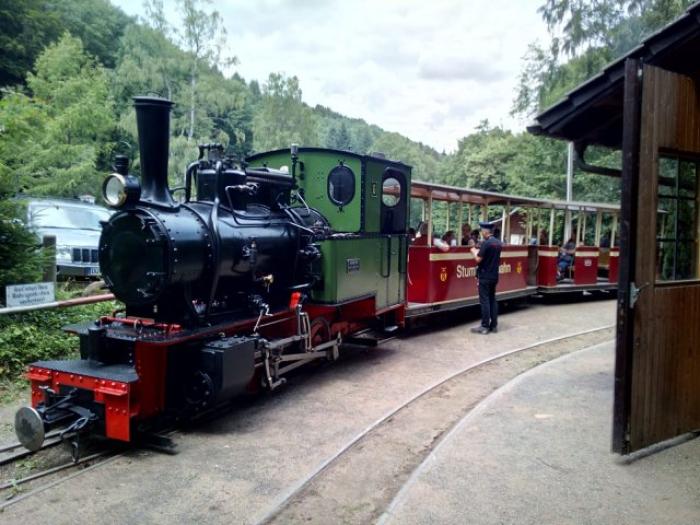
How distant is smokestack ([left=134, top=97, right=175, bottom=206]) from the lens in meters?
4.80

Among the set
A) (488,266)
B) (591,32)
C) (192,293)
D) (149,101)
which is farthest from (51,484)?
(591,32)

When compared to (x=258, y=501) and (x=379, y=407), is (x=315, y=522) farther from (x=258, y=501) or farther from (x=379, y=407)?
(x=379, y=407)

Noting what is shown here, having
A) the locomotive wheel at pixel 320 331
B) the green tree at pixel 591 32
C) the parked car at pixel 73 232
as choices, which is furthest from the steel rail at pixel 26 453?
the green tree at pixel 591 32

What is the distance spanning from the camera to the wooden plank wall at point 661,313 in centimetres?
414

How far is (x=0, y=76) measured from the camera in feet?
91.3

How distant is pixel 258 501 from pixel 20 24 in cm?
3256

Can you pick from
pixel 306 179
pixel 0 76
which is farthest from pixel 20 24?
pixel 306 179

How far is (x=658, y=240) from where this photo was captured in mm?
4605

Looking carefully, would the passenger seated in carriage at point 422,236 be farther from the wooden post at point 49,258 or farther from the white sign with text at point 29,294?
the white sign with text at point 29,294

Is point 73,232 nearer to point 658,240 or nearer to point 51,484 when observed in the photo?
point 51,484

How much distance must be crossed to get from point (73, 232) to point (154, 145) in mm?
7025

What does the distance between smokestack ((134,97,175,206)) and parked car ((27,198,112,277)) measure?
4937 mm

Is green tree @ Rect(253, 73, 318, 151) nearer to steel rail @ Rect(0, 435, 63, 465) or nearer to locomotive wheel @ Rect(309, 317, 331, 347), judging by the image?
locomotive wheel @ Rect(309, 317, 331, 347)

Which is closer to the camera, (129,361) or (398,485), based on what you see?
(398,485)
